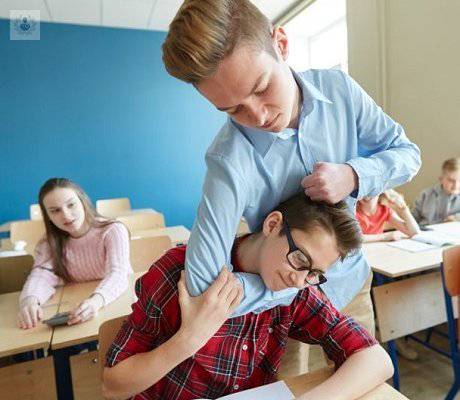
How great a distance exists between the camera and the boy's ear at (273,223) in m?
0.86

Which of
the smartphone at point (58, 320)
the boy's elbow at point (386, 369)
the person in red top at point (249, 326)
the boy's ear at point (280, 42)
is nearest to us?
the boy's ear at point (280, 42)

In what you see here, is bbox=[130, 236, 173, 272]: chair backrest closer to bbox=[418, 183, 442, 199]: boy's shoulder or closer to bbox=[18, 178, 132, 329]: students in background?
bbox=[18, 178, 132, 329]: students in background

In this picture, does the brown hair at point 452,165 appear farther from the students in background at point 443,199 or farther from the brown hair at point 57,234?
the brown hair at point 57,234

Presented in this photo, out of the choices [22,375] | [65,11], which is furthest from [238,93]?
[65,11]

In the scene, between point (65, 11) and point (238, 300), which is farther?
point (65, 11)

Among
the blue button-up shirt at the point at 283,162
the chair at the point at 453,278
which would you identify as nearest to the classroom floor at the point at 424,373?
the chair at the point at 453,278

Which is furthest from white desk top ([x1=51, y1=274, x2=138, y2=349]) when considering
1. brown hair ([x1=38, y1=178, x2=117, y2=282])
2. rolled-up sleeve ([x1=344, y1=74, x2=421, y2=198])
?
rolled-up sleeve ([x1=344, y1=74, x2=421, y2=198])

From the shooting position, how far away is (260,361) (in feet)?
3.33

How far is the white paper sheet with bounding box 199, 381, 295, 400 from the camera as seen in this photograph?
2.82 feet

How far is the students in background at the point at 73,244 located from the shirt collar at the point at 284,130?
1206 mm

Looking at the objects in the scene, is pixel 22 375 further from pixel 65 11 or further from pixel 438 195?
pixel 65 11

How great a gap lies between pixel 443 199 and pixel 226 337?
2.85 metres

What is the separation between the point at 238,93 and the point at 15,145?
499cm

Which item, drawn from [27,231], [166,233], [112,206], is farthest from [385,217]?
[112,206]
